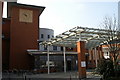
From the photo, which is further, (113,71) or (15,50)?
(15,50)

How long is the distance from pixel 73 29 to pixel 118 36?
488 centimetres

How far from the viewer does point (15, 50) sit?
138 ft

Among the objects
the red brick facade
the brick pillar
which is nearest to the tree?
the brick pillar

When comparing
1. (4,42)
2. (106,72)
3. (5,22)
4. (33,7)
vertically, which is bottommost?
(106,72)

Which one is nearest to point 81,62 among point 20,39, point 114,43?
point 114,43

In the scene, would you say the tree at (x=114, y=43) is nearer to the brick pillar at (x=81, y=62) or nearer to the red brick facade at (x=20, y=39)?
the brick pillar at (x=81, y=62)

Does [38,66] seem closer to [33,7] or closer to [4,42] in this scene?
[4,42]

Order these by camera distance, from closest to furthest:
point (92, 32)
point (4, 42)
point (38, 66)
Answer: point (92, 32) → point (38, 66) → point (4, 42)

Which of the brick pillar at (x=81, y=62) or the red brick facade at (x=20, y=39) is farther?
the red brick facade at (x=20, y=39)

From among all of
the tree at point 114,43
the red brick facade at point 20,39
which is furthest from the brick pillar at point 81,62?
the red brick facade at point 20,39

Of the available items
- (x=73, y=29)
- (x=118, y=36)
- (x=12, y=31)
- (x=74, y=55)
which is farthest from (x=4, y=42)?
(x=118, y=36)

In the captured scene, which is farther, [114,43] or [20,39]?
[20,39]

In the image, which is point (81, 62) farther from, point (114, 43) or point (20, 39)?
point (20, 39)

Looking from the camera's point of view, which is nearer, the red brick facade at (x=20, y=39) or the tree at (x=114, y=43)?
the tree at (x=114, y=43)
